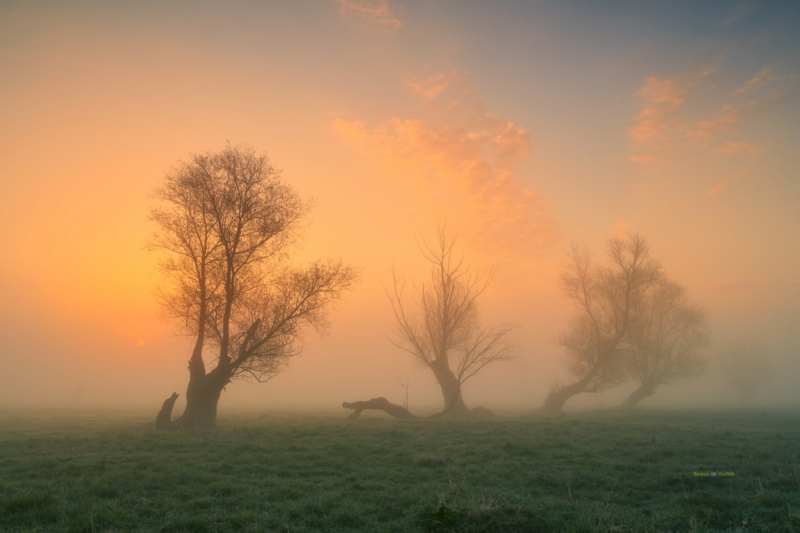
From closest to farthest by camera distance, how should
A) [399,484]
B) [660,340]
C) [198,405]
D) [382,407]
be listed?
[399,484] < [198,405] < [382,407] < [660,340]

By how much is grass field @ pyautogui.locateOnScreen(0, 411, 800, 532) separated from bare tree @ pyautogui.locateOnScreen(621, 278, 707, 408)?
37375mm

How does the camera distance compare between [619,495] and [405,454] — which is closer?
[619,495]

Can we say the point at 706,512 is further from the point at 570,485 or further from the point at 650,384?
the point at 650,384

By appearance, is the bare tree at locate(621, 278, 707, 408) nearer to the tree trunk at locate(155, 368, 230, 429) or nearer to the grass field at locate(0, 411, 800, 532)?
the grass field at locate(0, 411, 800, 532)

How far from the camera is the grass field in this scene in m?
8.38

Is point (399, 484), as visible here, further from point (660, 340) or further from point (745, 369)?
point (745, 369)

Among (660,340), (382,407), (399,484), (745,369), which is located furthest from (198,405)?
(745,369)

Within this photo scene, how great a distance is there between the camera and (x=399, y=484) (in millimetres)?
11789

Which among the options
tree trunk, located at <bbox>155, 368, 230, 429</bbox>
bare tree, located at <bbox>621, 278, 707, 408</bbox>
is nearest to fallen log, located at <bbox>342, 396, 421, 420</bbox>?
tree trunk, located at <bbox>155, 368, 230, 429</bbox>

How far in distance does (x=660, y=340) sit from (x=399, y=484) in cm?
5654

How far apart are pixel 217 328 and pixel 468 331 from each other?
26.3 m

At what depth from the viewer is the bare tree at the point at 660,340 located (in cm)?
5497

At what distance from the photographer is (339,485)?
38.7 feet

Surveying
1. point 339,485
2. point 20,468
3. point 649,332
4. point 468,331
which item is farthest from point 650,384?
point 20,468
